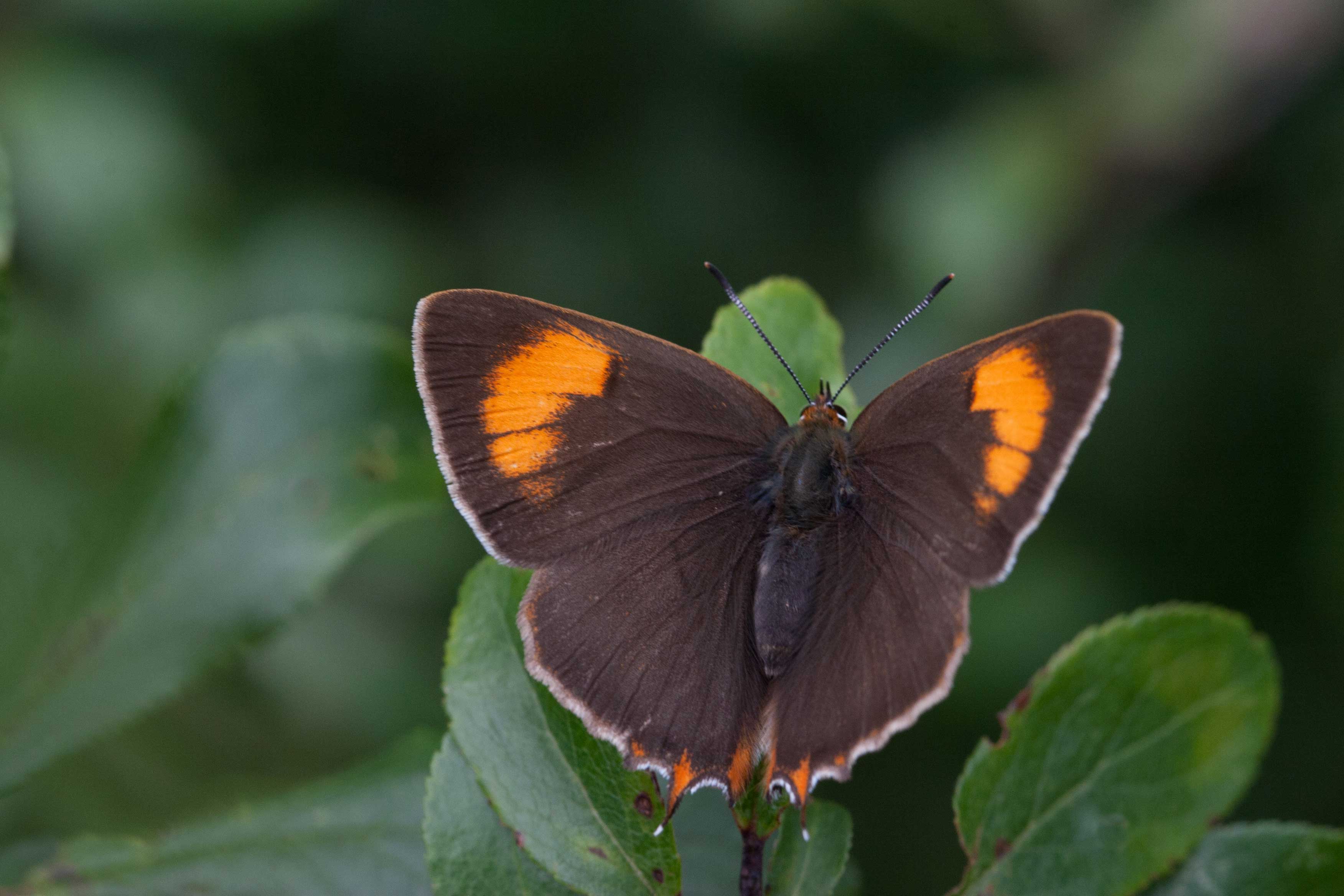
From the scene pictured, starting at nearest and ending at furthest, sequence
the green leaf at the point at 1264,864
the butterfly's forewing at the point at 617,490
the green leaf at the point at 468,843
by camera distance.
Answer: the green leaf at the point at 468,843 → the green leaf at the point at 1264,864 → the butterfly's forewing at the point at 617,490

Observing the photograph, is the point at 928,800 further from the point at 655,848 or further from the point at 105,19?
the point at 105,19

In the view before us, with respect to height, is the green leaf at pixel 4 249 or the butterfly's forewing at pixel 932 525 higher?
the butterfly's forewing at pixel 932 525

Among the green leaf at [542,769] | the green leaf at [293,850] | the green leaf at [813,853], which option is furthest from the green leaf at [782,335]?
the green leaf at [293,850]

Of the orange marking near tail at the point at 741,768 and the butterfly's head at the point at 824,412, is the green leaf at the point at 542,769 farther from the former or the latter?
the butterfly's head at the point at 824,412

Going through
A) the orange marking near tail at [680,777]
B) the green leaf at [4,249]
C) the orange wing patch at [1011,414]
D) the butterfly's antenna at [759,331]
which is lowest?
the green leaf at [4,249]

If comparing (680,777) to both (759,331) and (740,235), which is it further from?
(740,235)

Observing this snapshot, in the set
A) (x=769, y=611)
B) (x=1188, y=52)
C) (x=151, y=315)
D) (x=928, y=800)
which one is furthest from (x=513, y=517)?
(x=1188, y=52)

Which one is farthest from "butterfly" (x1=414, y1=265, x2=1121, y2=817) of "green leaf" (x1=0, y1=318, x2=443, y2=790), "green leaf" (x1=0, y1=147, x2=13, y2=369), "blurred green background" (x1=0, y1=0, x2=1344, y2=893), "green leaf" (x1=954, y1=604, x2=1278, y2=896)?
"blurred green background" (x1=0, y1=0, x2=1344, y2=893)

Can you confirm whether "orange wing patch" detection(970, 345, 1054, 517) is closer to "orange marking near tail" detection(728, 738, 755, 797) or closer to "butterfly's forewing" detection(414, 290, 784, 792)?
"butterfly's forewing" detection(414, 290, 784, 792)
